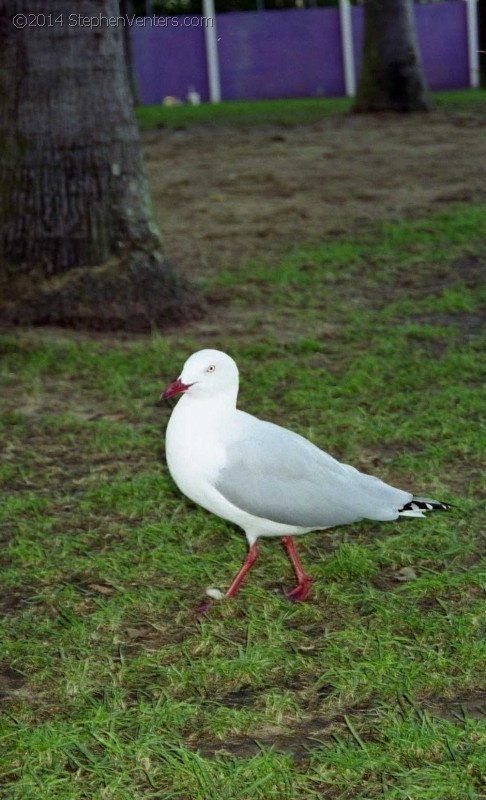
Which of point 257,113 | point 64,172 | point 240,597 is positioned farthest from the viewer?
point 257,113

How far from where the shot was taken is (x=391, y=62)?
15.6 meters

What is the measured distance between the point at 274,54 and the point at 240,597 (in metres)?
26.1

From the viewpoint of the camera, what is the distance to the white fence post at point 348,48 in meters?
27.3

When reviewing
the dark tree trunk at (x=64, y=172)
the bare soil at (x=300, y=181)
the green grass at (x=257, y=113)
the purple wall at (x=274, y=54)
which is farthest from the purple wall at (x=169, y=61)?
the dark tree trunk at (x=64, y=172)

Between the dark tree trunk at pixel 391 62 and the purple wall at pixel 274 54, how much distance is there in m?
11.9

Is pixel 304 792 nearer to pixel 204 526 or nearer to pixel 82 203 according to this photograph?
pixel 204 526

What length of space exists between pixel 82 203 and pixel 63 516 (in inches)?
110

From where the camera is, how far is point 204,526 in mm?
4430

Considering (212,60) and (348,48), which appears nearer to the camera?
(348,48)

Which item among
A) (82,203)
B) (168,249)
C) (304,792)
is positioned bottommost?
(304,792)

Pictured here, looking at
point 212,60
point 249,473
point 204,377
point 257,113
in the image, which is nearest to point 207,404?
point 204,377

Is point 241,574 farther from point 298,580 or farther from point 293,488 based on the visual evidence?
point 293,488

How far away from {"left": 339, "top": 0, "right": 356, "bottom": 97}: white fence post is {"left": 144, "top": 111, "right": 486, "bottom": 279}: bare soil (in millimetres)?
12941

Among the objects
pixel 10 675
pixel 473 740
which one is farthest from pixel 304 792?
pixel 10 675
